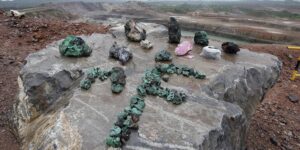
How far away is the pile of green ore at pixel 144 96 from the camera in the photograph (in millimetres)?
3361

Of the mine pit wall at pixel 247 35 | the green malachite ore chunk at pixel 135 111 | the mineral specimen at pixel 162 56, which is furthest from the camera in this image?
the mine pit wall at pixel 247 35

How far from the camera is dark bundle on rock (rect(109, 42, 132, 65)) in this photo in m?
5.44

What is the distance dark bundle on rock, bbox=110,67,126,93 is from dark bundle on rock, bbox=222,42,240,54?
301cm

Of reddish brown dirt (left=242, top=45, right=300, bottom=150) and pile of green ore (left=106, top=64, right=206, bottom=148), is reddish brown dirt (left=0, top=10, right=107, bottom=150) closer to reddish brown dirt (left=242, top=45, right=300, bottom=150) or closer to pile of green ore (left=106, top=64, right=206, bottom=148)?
pile of green ore (left=106, top=64, right=206, bottom=148)

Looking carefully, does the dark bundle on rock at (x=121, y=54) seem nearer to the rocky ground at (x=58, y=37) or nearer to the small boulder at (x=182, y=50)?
the small boulder at (x=182, y=50)

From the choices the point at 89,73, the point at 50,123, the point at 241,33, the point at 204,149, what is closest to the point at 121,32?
the point at 89,73

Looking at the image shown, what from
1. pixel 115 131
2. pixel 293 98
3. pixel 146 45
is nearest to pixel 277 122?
pixel 293 98

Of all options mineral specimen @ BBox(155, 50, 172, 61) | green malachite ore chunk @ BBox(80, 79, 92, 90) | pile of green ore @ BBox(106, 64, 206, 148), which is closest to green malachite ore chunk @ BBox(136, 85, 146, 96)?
pile of green ore @ BBox(106, 64, 206, 148)

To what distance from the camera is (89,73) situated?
4.77 m

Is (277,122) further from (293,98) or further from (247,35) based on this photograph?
(247,35)

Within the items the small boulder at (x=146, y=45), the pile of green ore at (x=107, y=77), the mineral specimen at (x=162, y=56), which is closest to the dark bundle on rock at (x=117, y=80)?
the pile of green ore at (x=107, y=77)

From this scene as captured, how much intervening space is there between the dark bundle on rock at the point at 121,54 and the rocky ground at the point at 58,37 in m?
2.70

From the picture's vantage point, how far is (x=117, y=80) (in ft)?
14.9

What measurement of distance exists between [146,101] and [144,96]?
0.46ft
